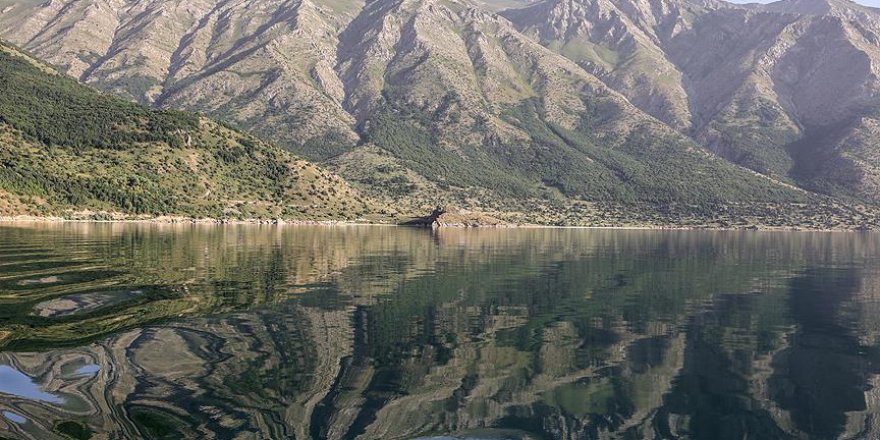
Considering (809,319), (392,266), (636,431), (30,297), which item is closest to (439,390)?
(636,431)

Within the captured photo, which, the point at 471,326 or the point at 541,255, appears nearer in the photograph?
the point at 471,326

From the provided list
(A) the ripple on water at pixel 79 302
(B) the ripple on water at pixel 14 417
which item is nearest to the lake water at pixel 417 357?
(B) the ripple on water at pixel 14 417

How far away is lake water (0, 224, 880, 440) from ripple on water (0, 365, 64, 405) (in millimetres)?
115

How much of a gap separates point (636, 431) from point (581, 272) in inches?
2337

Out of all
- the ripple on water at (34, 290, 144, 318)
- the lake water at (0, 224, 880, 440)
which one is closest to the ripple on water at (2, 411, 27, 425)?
the lake water at (0, 224, 880, 440)

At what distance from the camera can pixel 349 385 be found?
29.1 metres

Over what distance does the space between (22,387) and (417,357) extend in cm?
1713

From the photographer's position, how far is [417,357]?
34.8 metres

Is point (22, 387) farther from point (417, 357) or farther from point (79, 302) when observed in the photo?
point (79, 302)

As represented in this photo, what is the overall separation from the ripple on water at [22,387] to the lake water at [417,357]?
0.11 metres

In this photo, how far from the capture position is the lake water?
25.1m

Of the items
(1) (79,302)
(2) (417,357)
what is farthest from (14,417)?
(1) (79,302)

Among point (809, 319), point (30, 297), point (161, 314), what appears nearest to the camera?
point (161, 314)

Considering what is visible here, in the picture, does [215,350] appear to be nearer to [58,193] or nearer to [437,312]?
[437,312]
